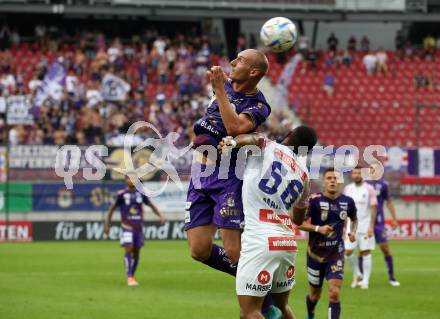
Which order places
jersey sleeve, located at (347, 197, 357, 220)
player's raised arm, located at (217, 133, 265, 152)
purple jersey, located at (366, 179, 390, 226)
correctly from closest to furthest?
player's raised arm, located at (217, 133, 265, 152)
jersey sleeve, located at (347, 197, 357, 220)
purple jersey, located at (366, 179, 390, 226)

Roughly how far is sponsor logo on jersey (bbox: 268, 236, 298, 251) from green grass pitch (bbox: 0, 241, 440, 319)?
525cm

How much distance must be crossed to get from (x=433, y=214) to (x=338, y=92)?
8.57 metres

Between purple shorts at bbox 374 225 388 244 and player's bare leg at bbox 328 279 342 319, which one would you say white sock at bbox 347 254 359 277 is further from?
player's bare leg at bbox 328 279 342 319

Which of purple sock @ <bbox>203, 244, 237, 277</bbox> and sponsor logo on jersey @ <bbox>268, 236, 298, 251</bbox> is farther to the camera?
purple sock @ <bbox>203, 244, 237, 277</bbox>

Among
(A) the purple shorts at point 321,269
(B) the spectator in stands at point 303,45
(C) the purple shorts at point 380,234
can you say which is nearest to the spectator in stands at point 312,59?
(B) the spectator in stands at point 303,45

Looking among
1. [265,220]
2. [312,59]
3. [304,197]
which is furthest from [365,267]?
[312,59]

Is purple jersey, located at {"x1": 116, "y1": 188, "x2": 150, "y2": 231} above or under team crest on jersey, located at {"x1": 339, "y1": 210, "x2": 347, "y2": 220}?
under

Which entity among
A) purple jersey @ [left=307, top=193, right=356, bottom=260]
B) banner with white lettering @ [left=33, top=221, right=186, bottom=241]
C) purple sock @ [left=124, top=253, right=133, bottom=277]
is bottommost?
banner with white lettering @ [left=33, top=221, right=186, bottom=241]

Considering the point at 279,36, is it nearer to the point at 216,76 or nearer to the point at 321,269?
the point at 216,76

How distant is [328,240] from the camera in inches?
496

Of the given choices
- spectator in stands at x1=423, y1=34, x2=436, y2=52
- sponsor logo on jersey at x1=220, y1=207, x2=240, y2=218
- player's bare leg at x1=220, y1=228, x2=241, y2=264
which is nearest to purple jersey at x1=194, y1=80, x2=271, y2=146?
sponsor logo on jersey at x1=220, y1=207, x2=240, y2=218

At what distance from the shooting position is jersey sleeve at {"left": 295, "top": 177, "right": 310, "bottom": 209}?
825cm

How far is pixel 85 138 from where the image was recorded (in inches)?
1235

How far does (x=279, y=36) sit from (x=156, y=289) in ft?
24.6
